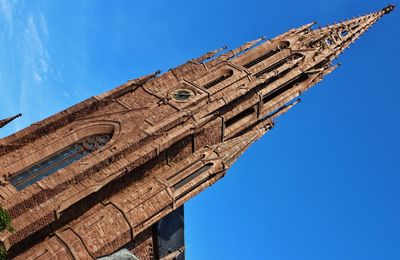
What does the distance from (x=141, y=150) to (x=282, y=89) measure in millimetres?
14256

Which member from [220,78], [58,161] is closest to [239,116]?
[220,78]

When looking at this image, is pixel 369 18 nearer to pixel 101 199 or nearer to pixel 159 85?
pixel 159 85

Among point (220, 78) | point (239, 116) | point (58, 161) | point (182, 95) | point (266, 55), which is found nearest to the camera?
point (58, 161)

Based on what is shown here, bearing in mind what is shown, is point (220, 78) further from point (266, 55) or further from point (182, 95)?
point (266, 55)

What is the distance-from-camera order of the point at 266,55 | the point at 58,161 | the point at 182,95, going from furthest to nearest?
the point at 266,55
the point at 182,95
the point at 58,161

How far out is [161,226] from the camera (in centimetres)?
3144

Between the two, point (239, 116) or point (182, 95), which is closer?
point (182, 95)

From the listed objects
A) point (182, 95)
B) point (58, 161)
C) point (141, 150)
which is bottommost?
point (141, 150)

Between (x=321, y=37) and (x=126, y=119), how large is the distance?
18706mm

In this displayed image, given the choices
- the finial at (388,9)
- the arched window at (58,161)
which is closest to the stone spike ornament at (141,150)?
the arched window at (58,161)

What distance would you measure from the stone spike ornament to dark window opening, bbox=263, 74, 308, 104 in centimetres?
8

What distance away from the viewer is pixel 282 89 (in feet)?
128

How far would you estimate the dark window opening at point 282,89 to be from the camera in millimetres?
37894

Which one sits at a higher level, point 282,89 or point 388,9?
point 388,9
